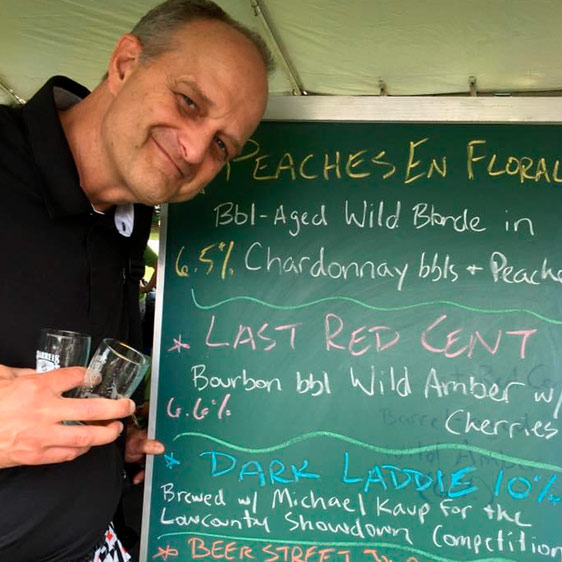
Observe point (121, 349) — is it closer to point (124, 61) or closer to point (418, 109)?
point (124, 61)

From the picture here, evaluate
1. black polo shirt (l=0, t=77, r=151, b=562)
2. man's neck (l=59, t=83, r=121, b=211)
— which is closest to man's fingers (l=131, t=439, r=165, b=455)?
black polo shirt (l=0, t=77, r=151, b=562)

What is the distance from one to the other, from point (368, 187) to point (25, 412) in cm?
113

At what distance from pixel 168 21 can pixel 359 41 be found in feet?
7.94

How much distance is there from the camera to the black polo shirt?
1.14m

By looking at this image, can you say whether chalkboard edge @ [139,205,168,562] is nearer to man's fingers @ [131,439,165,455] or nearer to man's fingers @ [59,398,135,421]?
man's fingers @ [131,439,165,455]

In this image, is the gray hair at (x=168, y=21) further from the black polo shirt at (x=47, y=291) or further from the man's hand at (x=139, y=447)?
the man's hand at (x=139, y=447)

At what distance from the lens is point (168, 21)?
131cm

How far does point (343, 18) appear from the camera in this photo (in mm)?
3170

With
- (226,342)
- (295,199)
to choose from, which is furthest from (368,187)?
(226,342)

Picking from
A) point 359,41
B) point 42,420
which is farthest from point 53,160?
point 359,41

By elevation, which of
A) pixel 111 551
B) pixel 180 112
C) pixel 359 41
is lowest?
pixel 111 551

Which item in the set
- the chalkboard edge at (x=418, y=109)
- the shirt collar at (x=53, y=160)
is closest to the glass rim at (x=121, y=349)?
the shirt collar at (x=53, y=160)

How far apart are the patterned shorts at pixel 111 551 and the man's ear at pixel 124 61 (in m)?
1.10

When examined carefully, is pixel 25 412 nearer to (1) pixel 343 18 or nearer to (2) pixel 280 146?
(2) pixel 280 146
